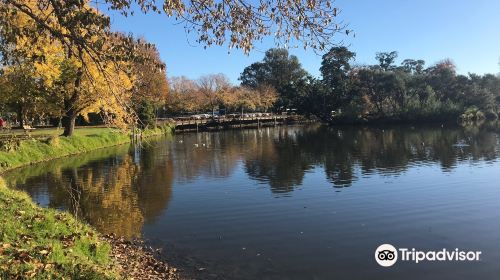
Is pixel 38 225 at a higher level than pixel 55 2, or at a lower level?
lower

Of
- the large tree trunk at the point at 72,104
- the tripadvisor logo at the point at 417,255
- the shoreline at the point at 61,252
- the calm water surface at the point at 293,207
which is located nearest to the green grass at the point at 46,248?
the shoreline at the point at 61,252

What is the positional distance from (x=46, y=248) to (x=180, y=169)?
22007mm

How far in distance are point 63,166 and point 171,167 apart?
25.1ft

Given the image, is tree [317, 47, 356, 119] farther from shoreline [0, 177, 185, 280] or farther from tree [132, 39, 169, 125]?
shoreline [0, 177, 185, 280]

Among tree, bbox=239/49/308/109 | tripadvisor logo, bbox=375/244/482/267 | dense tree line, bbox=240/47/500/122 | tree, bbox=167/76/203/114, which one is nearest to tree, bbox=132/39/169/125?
tree, bbox=167/76/203/114

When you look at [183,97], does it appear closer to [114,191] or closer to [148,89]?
[148,89]

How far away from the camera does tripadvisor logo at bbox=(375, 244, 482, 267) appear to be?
1186 centimetres

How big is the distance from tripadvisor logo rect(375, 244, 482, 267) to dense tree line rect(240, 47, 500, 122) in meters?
66.8

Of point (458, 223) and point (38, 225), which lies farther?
point (458, 223)

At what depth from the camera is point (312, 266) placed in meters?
11.6

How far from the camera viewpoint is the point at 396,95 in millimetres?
82125

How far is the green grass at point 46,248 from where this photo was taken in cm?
742

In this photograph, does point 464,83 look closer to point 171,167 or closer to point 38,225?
point 171,167

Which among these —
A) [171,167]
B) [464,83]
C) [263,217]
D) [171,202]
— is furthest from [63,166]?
[464,83]
